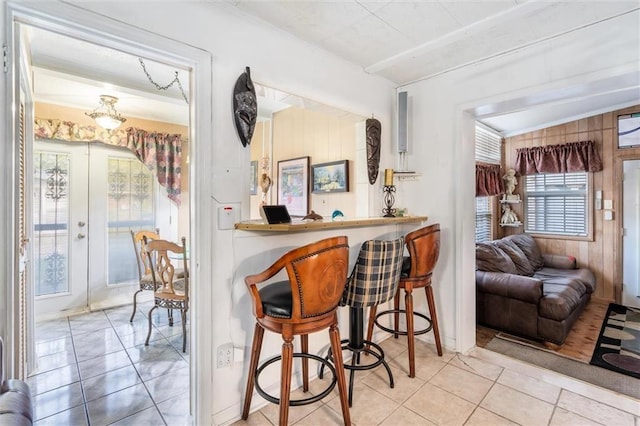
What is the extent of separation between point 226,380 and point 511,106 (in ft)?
9.05

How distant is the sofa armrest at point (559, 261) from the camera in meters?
4.32

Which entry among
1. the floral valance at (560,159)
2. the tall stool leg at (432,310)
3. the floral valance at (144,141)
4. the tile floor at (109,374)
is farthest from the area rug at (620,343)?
the floral valance at (144,141)

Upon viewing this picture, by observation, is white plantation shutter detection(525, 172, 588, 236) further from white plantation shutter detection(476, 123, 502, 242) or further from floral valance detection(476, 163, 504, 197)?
white plantation shutter detection(476, 123, 502, 242)

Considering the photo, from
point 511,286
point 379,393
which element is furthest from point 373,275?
point 511,286

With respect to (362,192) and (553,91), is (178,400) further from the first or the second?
(553,91)

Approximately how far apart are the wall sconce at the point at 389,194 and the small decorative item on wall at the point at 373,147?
0.11m

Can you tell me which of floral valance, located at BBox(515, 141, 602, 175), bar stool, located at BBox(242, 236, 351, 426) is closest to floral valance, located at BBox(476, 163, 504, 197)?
floral valance, located at BBox(515, 141, 602, 175)

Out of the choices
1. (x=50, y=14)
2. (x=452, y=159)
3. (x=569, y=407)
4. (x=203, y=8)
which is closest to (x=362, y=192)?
(x=452, y=159)

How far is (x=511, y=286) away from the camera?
312cm

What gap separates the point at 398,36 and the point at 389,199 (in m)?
1.29

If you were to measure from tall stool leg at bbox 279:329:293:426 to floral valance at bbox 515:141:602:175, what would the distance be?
485cm

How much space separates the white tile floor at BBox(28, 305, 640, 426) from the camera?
5.95 feet

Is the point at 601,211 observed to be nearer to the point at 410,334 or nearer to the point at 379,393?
the point at 410,334

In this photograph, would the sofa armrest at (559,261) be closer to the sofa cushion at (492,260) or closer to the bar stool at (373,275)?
the sofa cushion at (492,260)
